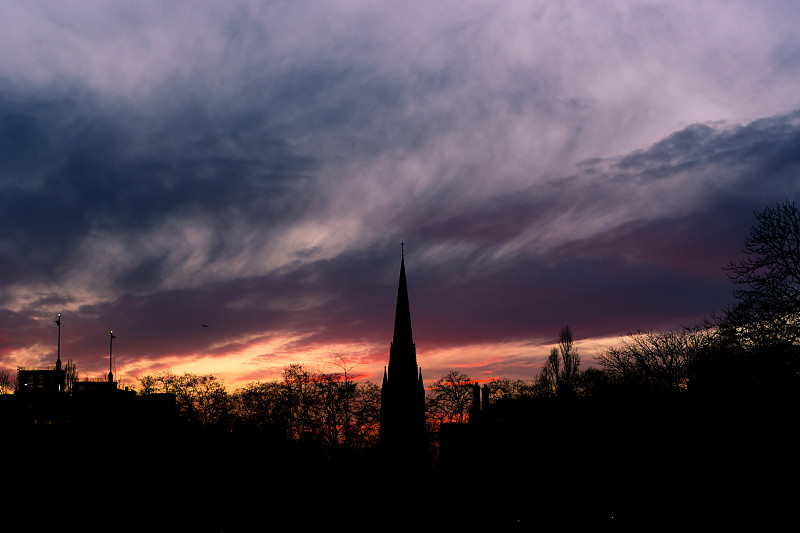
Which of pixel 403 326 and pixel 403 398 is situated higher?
pixel 403 326

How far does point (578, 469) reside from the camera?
140ft

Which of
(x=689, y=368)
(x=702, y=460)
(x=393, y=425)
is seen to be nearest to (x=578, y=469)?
(x=702, y=460)

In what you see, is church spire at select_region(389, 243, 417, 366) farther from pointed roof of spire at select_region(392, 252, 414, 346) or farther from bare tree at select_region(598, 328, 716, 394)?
bare tree at select_region(598, 328, 716, 394)

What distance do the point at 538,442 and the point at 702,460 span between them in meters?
12.9

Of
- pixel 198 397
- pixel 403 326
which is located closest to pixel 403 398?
pixel 403 326

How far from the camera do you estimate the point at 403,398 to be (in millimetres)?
107938

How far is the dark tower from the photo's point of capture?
102 metres

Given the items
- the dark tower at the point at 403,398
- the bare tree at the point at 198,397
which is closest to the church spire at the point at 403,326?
the dark tower at the point at 403,398

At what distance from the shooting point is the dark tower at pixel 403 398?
102m

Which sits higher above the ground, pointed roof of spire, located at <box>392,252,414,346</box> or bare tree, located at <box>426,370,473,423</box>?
pointed roof of spire, located at <box>392,252,414,346</box>

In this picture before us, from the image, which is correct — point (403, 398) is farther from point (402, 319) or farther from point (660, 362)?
point (660, 362)

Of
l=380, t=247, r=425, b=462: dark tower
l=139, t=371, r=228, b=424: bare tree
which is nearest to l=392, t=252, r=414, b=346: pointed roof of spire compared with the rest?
l=380, t=247, r=425, b=462: dark tower

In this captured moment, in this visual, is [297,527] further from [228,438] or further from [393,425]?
[393,425]

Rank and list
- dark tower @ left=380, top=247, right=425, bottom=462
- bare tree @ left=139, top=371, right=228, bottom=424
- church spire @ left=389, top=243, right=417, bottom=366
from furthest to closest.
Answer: church spire @ left=389, top=243, right=417, bottom=366, dark tower @ left=380, top=247, right=425, bottom=462, bare tree @ left=139, top=371, right=228, bottom=424
